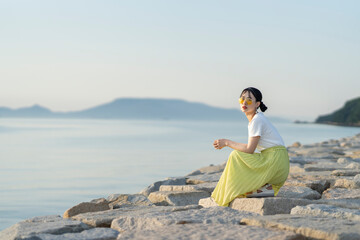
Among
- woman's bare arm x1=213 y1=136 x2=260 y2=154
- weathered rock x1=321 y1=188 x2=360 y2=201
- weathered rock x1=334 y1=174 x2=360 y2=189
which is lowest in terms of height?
weathered rock x1=321 y1=188 x2=360 y2=201

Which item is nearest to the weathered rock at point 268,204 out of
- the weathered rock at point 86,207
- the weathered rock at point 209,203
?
the weathered rock at point 209,203

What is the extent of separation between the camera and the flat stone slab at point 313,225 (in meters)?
2.46

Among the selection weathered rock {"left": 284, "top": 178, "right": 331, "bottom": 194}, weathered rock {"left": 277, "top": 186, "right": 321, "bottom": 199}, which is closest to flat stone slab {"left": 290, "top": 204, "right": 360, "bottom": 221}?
weathered rock {"left": 277, "top": 186, "right": 321, "bottom": 199}

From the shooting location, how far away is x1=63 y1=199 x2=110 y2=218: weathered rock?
13.1ft

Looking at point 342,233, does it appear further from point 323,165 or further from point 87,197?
point 87,197

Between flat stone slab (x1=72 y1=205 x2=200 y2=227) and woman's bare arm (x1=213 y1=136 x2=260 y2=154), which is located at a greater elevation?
woman's bare arm (x1=213 y1=136 x2=260 y2=154)

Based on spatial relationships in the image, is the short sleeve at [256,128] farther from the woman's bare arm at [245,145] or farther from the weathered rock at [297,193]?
the weathered rock at [297,193]

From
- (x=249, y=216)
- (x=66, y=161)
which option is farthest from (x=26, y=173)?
(x=249, y=216)

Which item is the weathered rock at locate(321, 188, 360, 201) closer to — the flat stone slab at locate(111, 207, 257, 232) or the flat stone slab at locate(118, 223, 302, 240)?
the flat stone slab at locate(111, 207, 257, 232)

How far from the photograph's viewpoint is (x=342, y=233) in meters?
2.44

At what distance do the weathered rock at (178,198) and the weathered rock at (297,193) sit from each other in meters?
0.78

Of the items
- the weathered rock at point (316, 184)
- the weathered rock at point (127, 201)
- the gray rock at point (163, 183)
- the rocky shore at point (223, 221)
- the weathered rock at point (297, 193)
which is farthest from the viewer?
the gray rock at point (163, 183)

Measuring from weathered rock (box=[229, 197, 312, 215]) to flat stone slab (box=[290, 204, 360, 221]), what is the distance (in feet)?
0.44

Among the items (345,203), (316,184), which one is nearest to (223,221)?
(345,203)
